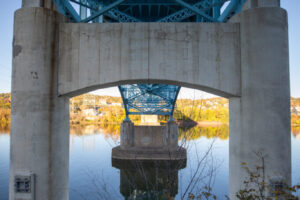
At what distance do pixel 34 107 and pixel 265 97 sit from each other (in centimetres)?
464

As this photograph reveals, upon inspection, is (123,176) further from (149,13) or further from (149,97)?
(149,13)

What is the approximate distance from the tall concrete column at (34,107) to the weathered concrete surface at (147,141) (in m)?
21.3

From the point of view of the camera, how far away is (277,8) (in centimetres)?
419

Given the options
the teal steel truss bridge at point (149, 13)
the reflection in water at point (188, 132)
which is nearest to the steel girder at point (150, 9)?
the teal steel truss bridge at point (149, 13)

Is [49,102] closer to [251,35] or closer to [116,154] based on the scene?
[251,35]

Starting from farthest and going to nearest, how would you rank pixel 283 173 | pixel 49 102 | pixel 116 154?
pixel 116 154, pixel 49 102, pixel 283 173

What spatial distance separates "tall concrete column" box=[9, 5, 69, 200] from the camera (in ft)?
13.7

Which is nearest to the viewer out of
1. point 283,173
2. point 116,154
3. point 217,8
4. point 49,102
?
point 283,173

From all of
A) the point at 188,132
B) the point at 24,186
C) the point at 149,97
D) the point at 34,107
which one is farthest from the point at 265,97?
the point at 149,97

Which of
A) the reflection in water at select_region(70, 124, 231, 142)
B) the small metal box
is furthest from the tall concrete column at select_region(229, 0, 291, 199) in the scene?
the small metal box

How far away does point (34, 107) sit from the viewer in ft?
13.8

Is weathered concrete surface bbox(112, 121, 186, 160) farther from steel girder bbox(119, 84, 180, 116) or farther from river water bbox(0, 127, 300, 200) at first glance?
steel girder bbox(119, 84, 180, 116)

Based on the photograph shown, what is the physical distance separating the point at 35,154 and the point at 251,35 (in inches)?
197

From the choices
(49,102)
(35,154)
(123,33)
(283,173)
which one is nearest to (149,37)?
(123,33)
